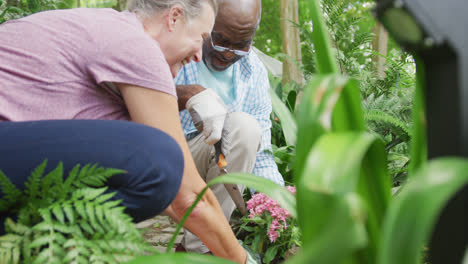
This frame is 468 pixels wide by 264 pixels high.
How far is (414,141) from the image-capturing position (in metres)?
0.81

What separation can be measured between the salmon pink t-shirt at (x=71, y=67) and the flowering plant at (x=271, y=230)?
3.46ft

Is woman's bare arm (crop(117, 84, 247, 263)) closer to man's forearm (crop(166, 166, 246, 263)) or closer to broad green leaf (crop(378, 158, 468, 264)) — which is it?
man's forearm (crop(166, 166, 246, 263))

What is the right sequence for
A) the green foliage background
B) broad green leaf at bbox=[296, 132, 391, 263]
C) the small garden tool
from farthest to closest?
the green foliage background, the small garden tool, broad green leaf at bbox=[296, 132, 391, 263]

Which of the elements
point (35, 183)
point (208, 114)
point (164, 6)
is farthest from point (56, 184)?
point (208, 114)

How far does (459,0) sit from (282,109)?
0.44 m

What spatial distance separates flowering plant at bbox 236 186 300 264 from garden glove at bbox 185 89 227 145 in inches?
17.5

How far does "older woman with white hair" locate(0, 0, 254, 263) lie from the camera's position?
123 cm

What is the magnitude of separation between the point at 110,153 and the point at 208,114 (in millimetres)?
956

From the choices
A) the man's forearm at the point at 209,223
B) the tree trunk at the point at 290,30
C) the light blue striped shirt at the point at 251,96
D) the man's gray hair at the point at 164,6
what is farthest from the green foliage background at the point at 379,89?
the tree trunk at the point at 290,30

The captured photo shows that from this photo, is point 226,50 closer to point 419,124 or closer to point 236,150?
→ point 236,150

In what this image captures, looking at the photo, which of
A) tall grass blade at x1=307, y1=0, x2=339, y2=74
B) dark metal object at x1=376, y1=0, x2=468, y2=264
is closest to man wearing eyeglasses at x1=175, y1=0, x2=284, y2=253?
tall grass blade at x1=307, y1=0, x2=339, y2=74

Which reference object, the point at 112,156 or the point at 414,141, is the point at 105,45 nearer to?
the point at 112,156

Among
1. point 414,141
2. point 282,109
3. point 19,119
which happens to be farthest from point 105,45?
point 414,141

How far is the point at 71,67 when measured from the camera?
1395 mm
